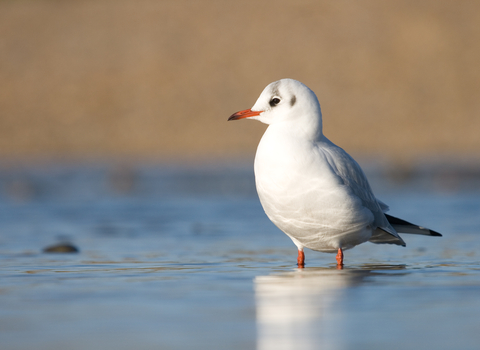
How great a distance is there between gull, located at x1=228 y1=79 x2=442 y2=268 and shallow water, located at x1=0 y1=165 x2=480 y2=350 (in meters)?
0.32

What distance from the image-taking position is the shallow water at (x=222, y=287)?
3.48 m

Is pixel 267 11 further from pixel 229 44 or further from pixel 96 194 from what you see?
pixel 96 194

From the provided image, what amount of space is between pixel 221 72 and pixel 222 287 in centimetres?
4096

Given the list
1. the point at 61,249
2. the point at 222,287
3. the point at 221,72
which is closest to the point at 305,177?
the point at 222,287

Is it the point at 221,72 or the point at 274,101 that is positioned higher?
the point at 221,72

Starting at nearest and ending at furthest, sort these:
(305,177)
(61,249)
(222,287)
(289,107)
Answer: (222,287) → (305,177) → (289,107) → (61,249)

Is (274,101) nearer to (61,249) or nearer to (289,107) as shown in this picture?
(289,107)

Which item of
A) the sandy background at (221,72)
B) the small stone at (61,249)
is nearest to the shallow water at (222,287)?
the small stone at (61,249)

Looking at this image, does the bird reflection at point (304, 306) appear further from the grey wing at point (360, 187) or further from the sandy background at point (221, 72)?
the sandy background at point (221, 72)

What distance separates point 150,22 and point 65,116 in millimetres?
10361

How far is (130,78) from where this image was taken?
4484cm

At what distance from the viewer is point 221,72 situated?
45.2m

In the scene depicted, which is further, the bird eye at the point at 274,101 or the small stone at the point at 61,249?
the small stone at the point at 61,249

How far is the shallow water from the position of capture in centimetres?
348
